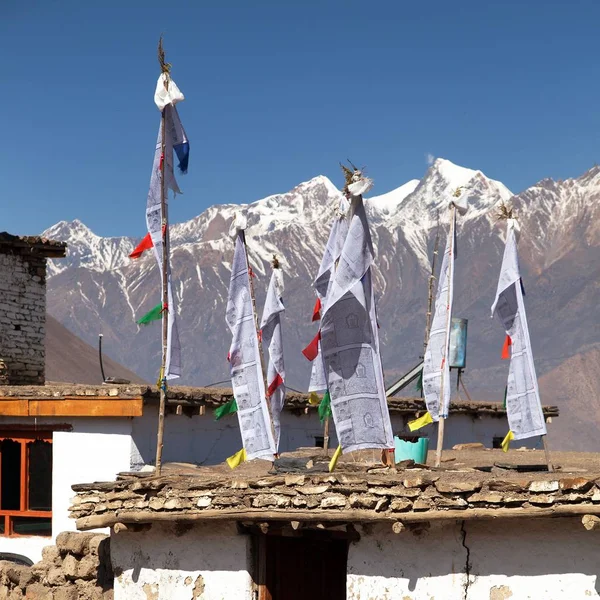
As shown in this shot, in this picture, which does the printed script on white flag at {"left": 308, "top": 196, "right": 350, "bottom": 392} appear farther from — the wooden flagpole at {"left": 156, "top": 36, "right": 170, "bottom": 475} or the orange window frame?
the orange window frame

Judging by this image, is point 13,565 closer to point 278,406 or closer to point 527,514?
point 278,406

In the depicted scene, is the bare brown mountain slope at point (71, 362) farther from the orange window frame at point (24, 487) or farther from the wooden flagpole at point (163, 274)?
the wooden flagpole at point (163, 274)

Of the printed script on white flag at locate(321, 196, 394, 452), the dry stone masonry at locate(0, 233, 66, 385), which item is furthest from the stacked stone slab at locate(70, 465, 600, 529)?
the dry stone masonry at locate(0, 233, 66, 385)

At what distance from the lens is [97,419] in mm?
17484

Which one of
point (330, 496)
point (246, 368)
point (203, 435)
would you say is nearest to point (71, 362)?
point (203, 435)

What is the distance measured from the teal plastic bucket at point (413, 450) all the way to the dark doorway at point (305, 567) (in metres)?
2.75

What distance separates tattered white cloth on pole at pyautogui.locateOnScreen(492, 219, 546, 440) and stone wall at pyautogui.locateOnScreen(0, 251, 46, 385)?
10050mm

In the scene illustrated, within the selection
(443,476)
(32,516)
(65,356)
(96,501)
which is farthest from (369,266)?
(65,356)

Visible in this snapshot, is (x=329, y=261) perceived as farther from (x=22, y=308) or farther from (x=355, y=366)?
(x=22, y=308)

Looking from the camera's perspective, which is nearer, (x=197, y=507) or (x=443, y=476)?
(x=443, y=476)

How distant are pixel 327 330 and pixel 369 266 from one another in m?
0.87

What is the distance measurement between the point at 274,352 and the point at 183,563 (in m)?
3.96

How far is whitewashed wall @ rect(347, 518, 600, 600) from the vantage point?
11.0 metres

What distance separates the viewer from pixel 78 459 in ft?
58.0
